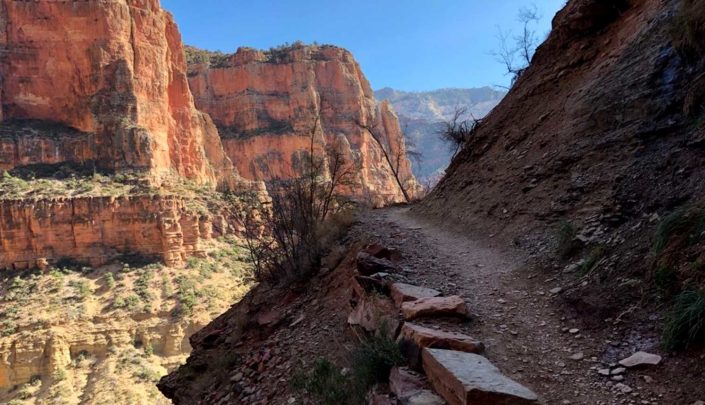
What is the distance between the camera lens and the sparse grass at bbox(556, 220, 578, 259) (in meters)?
4.57

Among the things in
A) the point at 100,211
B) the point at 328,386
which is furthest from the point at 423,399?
the point at 100,211

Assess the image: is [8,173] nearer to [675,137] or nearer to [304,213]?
[304,213]

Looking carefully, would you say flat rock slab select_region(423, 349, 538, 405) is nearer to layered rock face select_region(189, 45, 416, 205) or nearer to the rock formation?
the rock formation

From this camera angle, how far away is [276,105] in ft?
246

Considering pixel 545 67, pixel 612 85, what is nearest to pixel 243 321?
pixel 612 85

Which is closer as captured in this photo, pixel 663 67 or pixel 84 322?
pixel 663 67

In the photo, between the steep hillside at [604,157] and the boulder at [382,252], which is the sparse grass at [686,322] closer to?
the steep hillside at [604,157]

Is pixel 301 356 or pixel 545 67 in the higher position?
pixel 545 67

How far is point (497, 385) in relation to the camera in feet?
8.34

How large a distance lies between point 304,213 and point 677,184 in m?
5.54

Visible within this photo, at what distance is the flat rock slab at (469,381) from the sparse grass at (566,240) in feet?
7.13

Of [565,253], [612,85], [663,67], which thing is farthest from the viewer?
[612,85]

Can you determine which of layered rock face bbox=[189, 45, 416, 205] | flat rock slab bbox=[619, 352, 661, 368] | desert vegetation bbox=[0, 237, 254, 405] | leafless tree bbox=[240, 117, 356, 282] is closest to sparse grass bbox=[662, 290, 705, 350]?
flat rock slab bbox=[619, 352, 661, 368]

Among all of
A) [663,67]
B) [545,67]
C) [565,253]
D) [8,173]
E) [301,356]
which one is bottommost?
[301,356]
